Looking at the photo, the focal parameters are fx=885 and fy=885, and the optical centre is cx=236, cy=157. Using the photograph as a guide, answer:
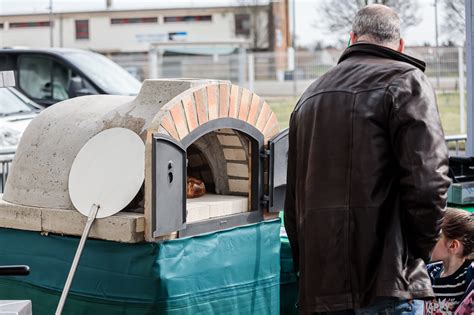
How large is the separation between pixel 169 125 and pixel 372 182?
1.09 m

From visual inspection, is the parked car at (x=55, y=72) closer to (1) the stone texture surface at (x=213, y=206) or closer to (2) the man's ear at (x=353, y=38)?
(1) the stone texture surface at (x=213, y=206)

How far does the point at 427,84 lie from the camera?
11.0ft

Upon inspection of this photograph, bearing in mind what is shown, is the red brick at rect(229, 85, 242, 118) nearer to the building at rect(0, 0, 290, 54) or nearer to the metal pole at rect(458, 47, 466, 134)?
the metal pole at rect(458, 47, 466, 134)

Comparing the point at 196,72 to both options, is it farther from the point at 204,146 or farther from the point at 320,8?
the point at 204,146

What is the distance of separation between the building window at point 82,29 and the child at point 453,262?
47943 millimetres

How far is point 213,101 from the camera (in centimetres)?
425

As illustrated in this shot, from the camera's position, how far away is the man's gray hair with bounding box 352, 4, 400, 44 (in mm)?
3477

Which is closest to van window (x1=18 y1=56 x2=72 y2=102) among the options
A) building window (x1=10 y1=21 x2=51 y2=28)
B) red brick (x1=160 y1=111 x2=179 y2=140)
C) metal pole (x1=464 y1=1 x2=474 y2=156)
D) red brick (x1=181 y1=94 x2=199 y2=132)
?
metal pole (x1=464 y1=1 x2=474 y2=156)

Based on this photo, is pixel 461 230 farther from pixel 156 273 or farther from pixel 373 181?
pixel 156 273

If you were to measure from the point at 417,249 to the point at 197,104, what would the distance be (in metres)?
1.31

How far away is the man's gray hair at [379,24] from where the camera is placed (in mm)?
3477

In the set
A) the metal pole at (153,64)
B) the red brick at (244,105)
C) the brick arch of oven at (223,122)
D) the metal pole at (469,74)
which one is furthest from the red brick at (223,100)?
the metal pole at (153,64)

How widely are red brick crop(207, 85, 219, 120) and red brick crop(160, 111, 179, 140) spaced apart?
0.27 meters

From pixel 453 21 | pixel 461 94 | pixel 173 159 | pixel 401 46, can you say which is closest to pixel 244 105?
pixel 173 159
